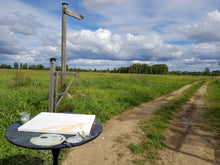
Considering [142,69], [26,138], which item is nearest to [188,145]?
[26,138]

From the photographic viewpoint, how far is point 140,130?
527 cm

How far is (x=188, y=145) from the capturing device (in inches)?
166

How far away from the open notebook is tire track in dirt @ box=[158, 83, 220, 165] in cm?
231

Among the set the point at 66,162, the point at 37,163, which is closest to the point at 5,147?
the point at 37,163

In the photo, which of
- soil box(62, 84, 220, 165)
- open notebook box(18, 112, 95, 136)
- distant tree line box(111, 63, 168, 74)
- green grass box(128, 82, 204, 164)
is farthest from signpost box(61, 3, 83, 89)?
distant tree line box(111, 63, 168, 74)

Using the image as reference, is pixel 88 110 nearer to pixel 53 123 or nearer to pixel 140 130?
pixel 140 130

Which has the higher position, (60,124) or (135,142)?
(60,124)

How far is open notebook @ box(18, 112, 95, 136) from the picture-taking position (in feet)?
6.32

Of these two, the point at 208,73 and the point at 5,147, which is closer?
the point at 5,147

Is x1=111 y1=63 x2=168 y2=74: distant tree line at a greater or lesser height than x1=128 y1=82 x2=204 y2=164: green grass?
greater

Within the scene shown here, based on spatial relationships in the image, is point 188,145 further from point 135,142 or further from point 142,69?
point 142,69

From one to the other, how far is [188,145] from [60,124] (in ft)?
12.5

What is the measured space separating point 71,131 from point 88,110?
15.7 feet

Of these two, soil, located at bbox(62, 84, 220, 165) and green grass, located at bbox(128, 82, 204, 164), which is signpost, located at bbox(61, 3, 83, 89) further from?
green grass, located at bbox(128, 82, 204, 164)
